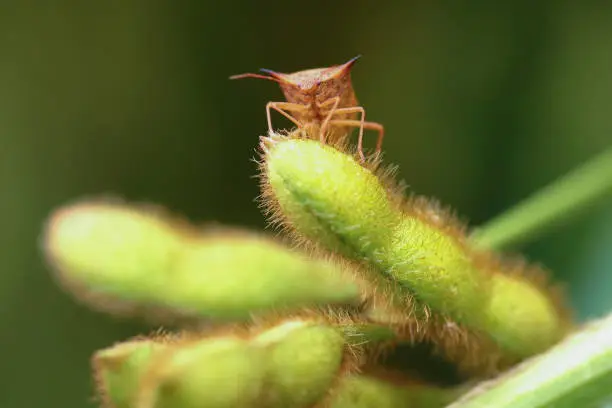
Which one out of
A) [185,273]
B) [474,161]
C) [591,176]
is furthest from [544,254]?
[185,273]

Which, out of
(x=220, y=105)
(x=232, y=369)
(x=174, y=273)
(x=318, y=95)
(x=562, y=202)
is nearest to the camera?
(x=232, y=369)

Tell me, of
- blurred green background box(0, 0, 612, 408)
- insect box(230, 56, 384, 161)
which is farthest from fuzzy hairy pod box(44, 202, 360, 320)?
blurred green background box(0, 0, 612, 408)

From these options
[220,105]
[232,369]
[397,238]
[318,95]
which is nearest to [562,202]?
[318,95]

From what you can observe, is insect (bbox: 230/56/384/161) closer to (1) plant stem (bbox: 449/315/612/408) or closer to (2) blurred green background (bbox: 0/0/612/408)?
(1) plant stem (bbox: 449/315/612/408)

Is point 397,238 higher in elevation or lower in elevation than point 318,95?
lower

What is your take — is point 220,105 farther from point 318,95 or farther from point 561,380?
point 561,380

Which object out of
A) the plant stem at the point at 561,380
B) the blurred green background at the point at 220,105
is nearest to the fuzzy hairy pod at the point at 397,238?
the plant stem at the point at 561,380
